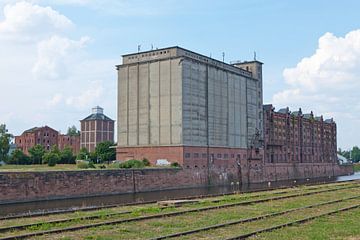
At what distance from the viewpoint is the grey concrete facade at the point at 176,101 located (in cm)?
6781

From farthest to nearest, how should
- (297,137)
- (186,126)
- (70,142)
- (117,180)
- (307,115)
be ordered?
(70,142) < (307,115) < (297,137) < (186,126) < (117,180)

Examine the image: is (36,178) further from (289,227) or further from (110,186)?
(289,227)

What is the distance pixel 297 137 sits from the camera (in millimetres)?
111938

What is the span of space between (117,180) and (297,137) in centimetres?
7095

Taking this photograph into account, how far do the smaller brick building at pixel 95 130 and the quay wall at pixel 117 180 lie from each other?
2476 inches

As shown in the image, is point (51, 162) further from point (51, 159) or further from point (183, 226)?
point (183, 226)

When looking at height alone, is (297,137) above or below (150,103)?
below

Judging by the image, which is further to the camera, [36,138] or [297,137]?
[36,138]

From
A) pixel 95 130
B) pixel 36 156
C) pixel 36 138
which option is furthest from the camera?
pixel 95 130

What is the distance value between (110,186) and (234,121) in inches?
1388

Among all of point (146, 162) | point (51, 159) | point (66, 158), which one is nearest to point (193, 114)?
point (146, 162)

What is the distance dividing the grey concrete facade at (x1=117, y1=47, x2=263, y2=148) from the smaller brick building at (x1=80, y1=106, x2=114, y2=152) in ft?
210

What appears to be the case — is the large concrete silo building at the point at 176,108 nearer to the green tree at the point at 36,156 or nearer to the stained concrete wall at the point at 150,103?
the stained concrete wall at the point at 150,103

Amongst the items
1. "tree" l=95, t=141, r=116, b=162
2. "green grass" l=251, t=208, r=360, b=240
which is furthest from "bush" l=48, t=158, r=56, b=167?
"green grass" l=251, t=208, r=360, b=240
